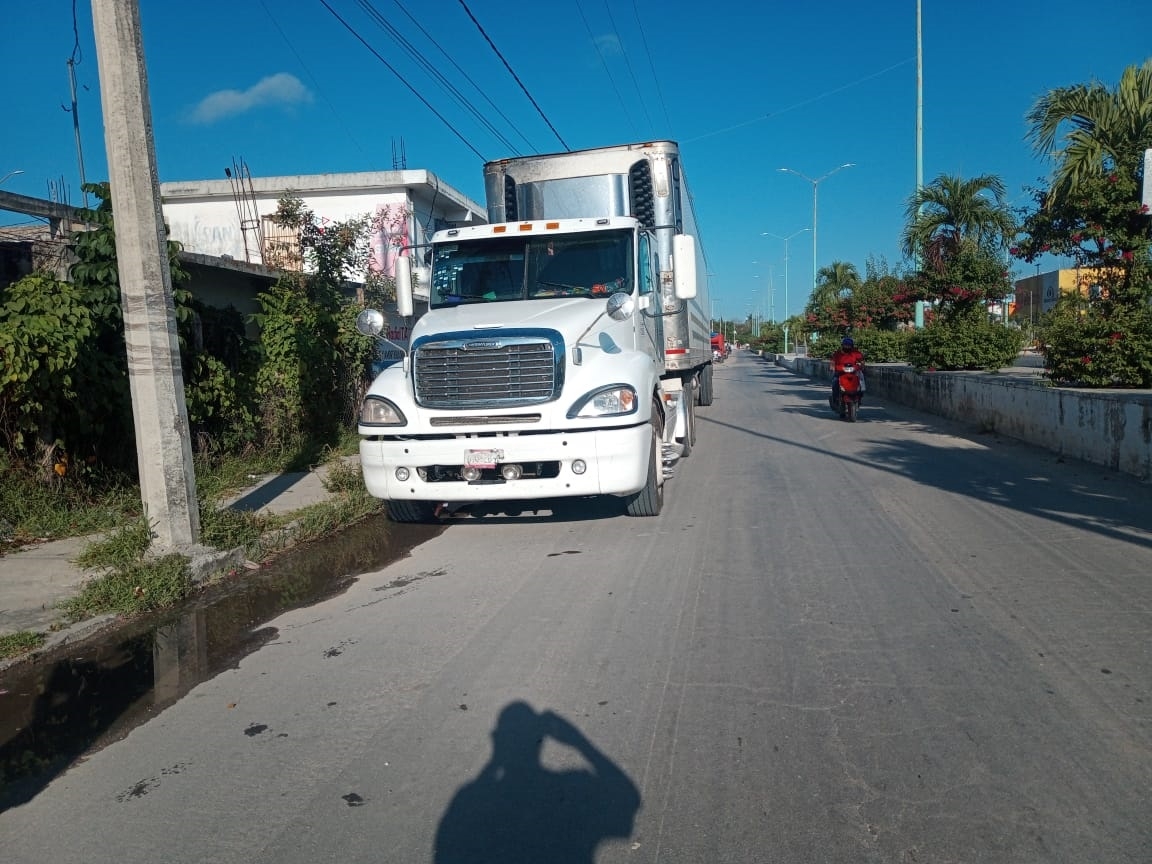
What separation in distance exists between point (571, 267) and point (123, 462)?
17.0ft

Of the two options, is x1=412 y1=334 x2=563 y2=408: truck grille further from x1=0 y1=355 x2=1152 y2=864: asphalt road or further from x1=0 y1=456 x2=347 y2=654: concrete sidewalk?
x1=0 y1=456 x2=347 y2=654: concrete sidewalk

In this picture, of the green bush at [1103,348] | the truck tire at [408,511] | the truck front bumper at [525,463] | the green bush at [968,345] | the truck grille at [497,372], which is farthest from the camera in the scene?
the green bush at [968,345]

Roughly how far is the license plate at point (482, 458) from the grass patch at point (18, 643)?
3222mm

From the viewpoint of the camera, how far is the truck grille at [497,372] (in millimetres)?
7559

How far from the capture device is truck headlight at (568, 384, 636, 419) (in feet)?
24.4

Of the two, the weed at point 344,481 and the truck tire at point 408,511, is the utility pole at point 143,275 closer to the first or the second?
the truck tire at point 408,511

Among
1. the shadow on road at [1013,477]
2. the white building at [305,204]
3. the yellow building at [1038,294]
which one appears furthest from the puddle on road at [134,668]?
the yellow building at [1038,294]

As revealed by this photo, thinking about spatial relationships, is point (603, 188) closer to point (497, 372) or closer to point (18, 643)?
point (497, 372)

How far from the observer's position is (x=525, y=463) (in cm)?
755

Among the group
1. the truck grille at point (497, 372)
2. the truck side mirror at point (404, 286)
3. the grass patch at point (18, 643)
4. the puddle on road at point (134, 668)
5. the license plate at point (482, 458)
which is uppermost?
the truck side mirror at point (404, 286)

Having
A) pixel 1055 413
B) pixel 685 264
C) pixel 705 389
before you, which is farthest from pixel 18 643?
pixel 705 389

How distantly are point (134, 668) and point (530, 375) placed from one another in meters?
3.68

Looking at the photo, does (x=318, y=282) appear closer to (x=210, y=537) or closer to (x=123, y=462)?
(x=123, y=462)

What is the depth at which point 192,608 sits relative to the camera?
637 cm
